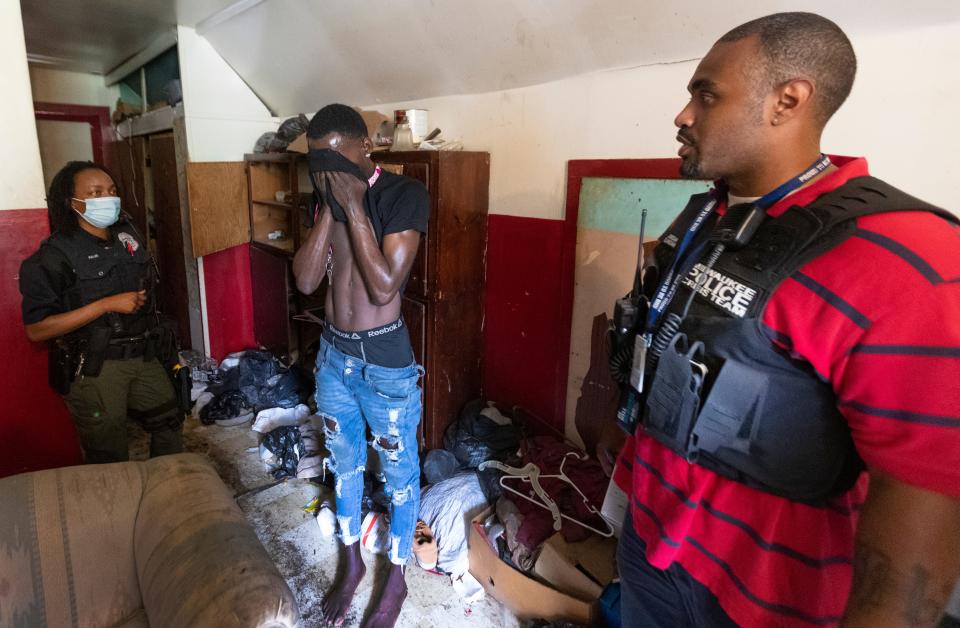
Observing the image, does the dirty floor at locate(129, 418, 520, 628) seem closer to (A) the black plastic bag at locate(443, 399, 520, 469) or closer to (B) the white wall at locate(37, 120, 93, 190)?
(A) the black plastic bag at locate(443, 399, 520, 469)

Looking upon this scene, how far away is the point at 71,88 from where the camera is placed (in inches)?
197

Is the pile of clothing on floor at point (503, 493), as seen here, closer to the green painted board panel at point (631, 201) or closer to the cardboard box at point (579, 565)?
the cardboard box at point (579, 565)

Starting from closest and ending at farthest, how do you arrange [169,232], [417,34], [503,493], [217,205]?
[503,493] < [417,34] < [217,205] < [169,232]

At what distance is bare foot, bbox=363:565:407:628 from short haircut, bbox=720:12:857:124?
1.92 m

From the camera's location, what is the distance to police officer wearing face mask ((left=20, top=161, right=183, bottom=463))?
1819mm

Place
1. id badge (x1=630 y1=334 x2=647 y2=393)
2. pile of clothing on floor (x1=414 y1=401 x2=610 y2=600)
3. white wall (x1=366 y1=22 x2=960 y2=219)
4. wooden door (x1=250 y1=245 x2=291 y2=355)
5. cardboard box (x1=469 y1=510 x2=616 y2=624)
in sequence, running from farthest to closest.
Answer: wooden door (x1=250 y1=245 x2=291 y2=355)
pile of clothing on floor (x1=414 y1=401 x2=610 y2=600)
cardboard box (x1=469 y1=510 x2=616 y2=624)
white wall (x1=366 y1=22 x2=960 y2=219)
id badge (x1=630 y1=334 x2=647 y2=393)

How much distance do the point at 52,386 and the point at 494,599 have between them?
1.92 m

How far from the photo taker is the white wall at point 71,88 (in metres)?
4.79

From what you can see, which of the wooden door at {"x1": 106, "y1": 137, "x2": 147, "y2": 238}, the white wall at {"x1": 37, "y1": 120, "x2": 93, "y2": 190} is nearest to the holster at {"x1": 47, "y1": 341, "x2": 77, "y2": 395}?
the wooden door at {"x1": 106, "y1": 137, "x2": 147, "y2": 238}

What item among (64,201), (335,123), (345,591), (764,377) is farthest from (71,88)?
(764,377)

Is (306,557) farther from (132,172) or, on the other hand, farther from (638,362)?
(132,172)

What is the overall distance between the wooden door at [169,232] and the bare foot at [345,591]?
10.0 ft

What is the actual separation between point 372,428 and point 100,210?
130cm

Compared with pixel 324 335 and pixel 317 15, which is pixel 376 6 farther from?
pixel 324 335
